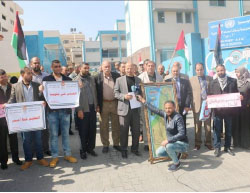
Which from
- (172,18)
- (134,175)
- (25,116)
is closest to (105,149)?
(134,175)

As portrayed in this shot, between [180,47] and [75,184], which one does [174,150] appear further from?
[180,47]

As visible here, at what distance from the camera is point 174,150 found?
441 centimetres

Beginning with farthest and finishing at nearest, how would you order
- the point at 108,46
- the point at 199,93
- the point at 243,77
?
the point at 108,46
the point at 199,93
the point at 243,77

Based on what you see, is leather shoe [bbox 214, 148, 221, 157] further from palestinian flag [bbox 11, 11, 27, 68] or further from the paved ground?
palestinian flag [bbox 11, 11, 27, 68]

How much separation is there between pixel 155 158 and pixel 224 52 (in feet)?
26.7

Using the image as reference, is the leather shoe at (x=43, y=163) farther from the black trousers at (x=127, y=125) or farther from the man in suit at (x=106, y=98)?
the black trousers at (x=127, y=125)

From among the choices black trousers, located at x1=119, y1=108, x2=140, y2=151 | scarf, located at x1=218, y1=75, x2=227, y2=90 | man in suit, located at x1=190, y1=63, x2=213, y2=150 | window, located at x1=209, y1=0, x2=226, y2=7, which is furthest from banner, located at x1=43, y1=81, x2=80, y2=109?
window, located at x1=209, y1=0, x2=226, y2=7

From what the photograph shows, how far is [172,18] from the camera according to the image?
21.9m

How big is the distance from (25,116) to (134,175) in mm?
2356

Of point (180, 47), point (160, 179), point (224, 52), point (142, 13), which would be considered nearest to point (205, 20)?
point (142, 13)

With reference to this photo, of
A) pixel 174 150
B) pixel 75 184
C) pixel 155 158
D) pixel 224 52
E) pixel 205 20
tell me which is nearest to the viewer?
pixel 75 184

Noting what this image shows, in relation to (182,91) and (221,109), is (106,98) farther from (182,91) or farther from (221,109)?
(221,109)

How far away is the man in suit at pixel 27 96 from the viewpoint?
15.1ft

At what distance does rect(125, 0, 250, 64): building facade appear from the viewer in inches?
837
